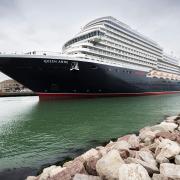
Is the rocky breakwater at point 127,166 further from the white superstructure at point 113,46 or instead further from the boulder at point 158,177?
the white superstructure at point 113,46

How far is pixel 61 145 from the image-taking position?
39.6ft

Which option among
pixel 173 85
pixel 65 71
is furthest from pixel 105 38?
pixel 173 85

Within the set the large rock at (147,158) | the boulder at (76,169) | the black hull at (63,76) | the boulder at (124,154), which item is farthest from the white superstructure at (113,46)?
the boulder at (76,169)

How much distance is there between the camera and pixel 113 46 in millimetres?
46312

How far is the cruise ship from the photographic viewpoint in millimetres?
35688

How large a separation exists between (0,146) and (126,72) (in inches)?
1390

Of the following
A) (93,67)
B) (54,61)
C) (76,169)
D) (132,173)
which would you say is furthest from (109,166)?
(93,67)

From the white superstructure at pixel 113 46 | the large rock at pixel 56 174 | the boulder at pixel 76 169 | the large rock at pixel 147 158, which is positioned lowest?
the large rock at pixel 56 174

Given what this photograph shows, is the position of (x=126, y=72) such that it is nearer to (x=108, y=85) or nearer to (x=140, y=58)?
(x=108, y=85)

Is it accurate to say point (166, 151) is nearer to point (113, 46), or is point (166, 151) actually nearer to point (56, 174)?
point (56, 174)

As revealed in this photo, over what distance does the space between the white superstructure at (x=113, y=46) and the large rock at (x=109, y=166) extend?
108 ft

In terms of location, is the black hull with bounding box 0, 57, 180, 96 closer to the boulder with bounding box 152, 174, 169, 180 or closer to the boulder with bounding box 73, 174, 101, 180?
the boulder with bounding box 73, 174, 101, 180

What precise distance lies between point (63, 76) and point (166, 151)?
3035 cm

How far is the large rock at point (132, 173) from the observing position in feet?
17.0
